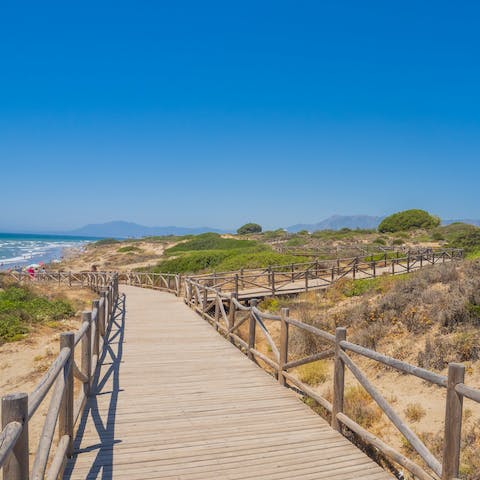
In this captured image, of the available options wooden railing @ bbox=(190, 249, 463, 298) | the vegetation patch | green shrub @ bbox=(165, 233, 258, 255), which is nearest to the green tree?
green shrub @ bbox=(165, 233, 258, 255)

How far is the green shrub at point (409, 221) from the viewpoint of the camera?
53.0 meters

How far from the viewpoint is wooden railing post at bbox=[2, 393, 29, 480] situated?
2801mm

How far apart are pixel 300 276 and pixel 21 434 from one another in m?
20.5

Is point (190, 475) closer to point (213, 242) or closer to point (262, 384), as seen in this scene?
point (262, 384)

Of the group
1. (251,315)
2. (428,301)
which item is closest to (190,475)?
(251,315)

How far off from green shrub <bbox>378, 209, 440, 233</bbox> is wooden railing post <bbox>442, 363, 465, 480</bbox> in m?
52.1

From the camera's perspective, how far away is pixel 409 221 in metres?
53.6

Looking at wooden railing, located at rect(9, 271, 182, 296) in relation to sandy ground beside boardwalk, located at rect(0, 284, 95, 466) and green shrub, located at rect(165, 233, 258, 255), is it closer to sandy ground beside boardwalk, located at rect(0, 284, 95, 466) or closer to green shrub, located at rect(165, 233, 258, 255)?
sandy ground beside boardwalk, located at rect(0, 284, 95, 466)

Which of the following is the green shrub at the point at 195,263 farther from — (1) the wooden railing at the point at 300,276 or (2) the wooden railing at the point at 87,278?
(1) the wooden railing at the point at 300,276

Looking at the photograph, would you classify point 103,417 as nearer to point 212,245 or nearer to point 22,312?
point 22,312

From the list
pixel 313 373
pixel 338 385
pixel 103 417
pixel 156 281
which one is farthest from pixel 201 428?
pixel 156 281

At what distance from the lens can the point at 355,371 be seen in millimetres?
4957

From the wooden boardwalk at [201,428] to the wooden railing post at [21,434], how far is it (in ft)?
4.57

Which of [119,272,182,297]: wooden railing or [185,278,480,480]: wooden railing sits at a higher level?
[185,278,480,480]: wooden railing
